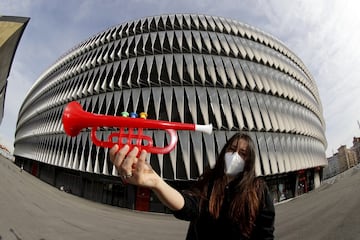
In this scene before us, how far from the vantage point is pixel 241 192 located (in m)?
1.75

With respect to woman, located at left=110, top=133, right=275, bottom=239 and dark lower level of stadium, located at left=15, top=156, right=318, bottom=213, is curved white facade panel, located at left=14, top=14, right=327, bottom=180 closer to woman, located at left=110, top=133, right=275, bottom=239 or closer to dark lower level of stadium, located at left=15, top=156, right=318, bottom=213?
dark lower level of stadium, located at left=15, top=156, right=318, bottom=213

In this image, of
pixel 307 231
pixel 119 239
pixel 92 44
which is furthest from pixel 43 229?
pixel 92 44

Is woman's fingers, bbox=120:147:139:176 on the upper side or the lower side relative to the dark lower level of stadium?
upper

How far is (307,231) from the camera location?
8891 millimetres

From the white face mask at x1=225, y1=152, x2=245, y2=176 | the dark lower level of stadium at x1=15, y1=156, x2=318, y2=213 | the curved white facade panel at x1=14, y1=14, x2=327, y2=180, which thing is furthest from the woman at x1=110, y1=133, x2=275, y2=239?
the dark lower level of stadium at x1=15, y1=156, x2=318, y2=213

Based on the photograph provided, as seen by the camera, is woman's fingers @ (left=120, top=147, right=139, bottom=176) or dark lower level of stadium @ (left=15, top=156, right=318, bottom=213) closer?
woman's fingers @ (left=120, top=147, right=139, bottom=176)

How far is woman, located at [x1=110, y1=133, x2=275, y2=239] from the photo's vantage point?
163 centimetres

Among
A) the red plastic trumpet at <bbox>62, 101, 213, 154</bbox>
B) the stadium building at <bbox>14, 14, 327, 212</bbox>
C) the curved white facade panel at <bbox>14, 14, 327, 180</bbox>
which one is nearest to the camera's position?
the red plastic trumpet at <bbox>62, 101, 213, 154</bbox>

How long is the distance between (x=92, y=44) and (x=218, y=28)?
23058 millimetres

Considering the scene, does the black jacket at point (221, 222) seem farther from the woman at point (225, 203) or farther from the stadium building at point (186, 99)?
the stadium building at point (186, 99)

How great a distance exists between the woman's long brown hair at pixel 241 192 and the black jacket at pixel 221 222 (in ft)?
0.13

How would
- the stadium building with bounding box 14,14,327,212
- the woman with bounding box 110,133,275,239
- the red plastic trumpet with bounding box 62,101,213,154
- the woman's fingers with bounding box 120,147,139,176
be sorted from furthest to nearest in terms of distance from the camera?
the stadium building with bounding box 14,14,327,212, the red plastic trumpet with bounding box 62,101,213,154, the woman with bounding box 110,133,275,239, the woman's fingers with bounding box 120,147,139,176

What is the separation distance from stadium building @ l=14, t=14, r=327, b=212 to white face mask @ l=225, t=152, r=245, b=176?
23.0 metres

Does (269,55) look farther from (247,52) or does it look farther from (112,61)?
(112,61)
